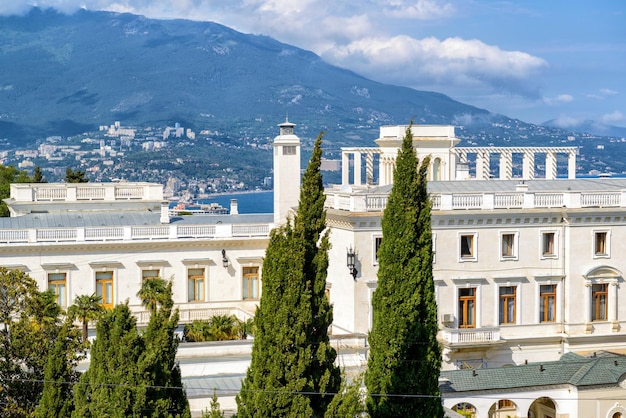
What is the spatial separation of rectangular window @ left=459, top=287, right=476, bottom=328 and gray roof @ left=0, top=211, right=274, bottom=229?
937cm

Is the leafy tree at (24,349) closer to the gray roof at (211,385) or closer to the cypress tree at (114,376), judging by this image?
the cypress tree at (114,376)

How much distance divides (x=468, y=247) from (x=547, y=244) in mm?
2884

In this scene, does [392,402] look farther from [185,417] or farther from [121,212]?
[121,212]

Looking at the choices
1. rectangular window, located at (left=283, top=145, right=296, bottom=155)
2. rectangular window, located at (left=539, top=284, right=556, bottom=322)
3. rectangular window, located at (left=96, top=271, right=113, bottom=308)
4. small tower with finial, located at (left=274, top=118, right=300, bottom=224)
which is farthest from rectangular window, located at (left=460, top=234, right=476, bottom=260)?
rectangular window, located at (left=96, top=271, right=113, bottom=308)

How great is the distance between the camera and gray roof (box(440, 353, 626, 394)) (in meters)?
30.7

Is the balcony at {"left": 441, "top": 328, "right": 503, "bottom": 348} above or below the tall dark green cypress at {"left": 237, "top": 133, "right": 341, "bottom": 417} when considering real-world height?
below

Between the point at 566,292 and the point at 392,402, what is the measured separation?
1398cm

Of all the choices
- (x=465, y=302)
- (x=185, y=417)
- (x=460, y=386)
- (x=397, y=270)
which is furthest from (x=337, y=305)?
(x=185, y=417)

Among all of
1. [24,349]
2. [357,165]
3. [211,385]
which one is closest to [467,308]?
[211,385]

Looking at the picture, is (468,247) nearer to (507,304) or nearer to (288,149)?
(507,304)

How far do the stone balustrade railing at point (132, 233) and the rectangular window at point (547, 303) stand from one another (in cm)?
1029

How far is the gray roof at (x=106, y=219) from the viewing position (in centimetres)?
4181

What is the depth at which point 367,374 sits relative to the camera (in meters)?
26.8

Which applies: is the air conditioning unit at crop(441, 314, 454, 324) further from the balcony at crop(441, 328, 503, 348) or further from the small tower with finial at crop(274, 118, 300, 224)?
the small tower with finial at crop(274, 118, 300, 224)
